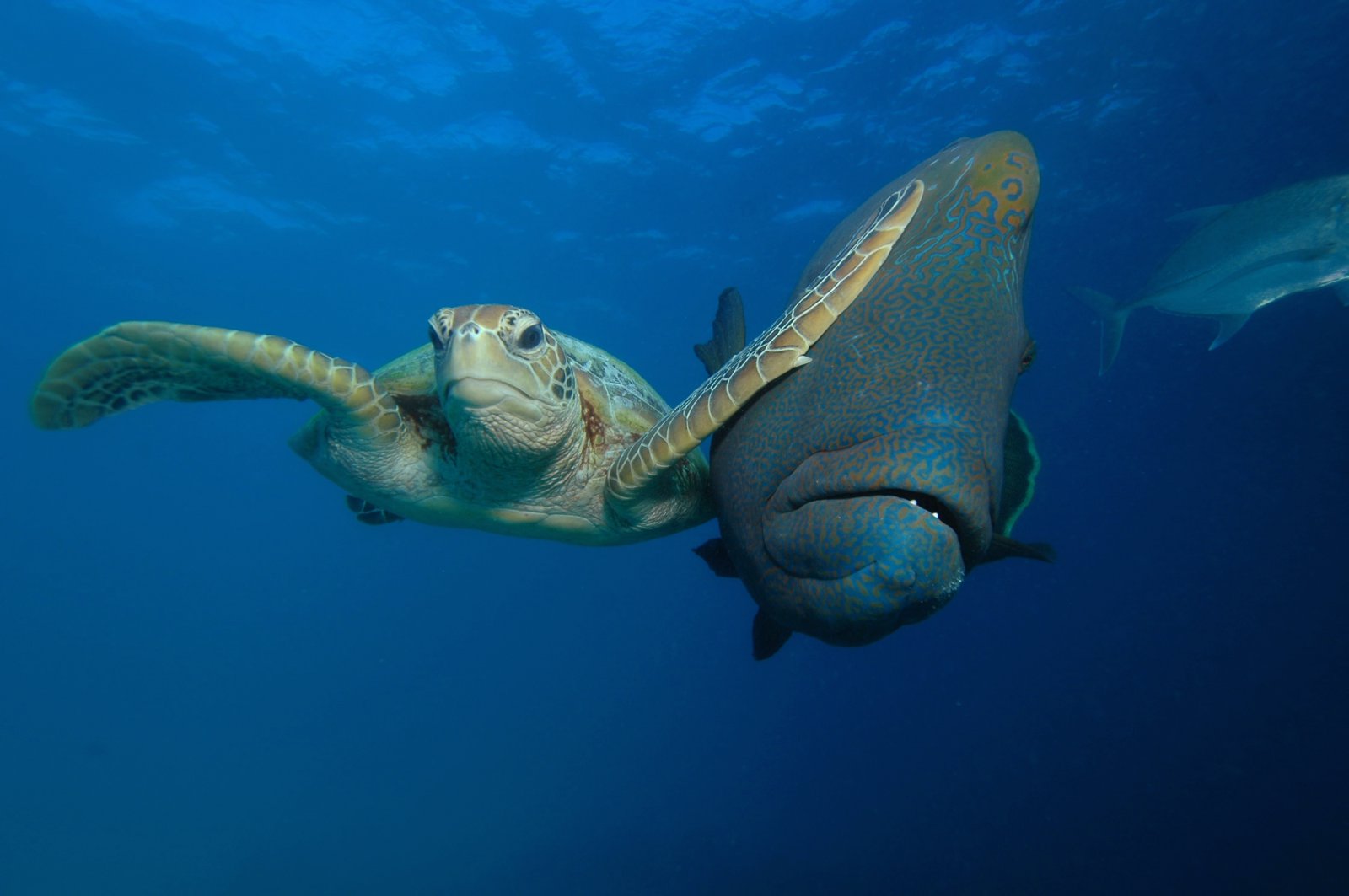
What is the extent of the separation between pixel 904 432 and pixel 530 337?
2022mm

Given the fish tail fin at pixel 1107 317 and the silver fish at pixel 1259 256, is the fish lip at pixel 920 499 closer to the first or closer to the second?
the silver fish at pixel 1259 256

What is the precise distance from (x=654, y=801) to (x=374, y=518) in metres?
25.1

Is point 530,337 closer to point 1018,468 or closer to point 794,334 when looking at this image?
point 794,334

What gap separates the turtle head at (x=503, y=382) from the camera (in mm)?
2941

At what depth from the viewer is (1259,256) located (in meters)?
8.31

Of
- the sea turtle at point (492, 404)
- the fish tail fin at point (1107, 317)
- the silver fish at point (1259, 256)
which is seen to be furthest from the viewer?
the fish tail fin at point (1107, 317)

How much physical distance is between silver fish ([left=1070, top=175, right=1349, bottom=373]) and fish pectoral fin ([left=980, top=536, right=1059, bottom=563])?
884cm

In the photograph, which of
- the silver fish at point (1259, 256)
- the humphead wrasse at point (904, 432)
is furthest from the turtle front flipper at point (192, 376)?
the silver fish at point (1259, 256)

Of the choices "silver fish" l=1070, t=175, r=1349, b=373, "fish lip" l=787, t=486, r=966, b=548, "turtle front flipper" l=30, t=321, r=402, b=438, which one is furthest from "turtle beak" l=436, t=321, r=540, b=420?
"silver fish" l=1070, t=175, r=1349, b=373

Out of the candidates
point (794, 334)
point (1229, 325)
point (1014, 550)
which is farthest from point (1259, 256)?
point (794, 334)

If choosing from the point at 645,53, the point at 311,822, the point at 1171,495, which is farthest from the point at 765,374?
the point at 1171,495

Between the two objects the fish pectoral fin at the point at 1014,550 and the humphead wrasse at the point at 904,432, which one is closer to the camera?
the humphead wrasse at the point at 904,432

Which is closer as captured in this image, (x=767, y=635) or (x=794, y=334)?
(x=794, y=334)

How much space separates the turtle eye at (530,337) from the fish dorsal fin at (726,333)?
2.88 feet
